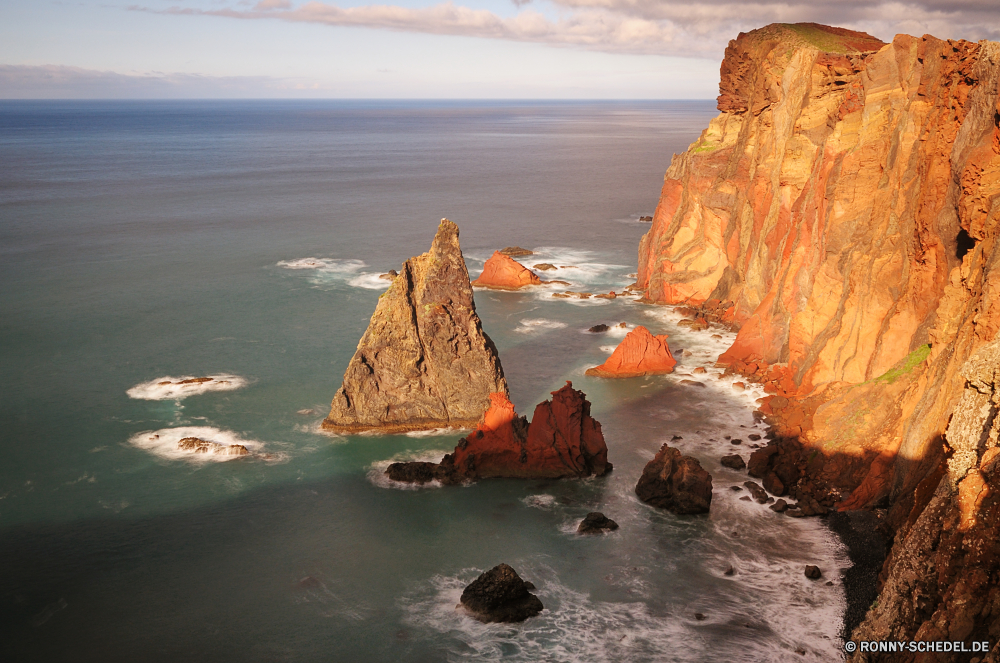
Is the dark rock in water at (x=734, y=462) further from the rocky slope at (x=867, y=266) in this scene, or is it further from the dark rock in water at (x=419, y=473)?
the dark rock in water at (x=419, y=473)

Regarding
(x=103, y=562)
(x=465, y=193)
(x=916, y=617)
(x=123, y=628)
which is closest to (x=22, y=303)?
(x=103, y=562)

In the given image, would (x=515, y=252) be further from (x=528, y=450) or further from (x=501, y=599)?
(x=501, y=599)

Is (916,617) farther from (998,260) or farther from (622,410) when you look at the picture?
(622,410)

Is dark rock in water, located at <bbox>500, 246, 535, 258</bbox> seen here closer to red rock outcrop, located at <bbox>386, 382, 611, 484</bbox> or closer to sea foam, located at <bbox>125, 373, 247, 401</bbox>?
sea foam, located at <bbox>125, 373, 247, 401</bbox>

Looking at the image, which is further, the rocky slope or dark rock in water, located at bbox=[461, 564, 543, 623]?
dark rock in water, located at bbox=[461, 564, 543, 623]

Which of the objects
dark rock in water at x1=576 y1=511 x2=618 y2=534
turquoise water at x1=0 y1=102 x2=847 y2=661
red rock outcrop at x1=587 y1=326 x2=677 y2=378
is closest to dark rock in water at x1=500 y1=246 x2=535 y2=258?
turquoise water at x1=0 y1=102 x2=847 y2=661
